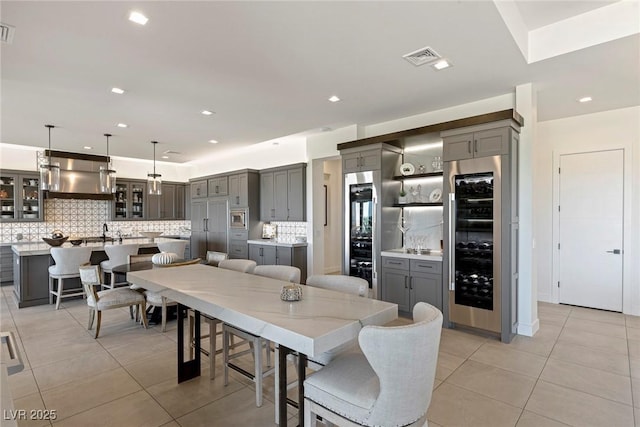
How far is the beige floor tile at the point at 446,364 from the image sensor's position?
287cm

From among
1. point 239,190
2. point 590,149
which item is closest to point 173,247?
point 239,190

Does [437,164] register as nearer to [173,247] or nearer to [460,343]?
[460,343]

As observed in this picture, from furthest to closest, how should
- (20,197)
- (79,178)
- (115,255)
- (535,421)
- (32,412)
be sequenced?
(79,178), (20,197), (115,255), (32,412), (535,421)

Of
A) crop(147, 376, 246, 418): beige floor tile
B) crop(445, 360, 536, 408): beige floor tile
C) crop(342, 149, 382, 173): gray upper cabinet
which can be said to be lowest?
crop(147, 376, 246, 418): beige floor tile

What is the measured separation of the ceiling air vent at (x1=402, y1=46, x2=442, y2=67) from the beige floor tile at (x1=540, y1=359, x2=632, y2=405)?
Answer: 2.99 metres

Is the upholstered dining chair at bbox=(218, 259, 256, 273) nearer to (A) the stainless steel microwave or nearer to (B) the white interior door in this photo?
(A) the stainless steel microwave

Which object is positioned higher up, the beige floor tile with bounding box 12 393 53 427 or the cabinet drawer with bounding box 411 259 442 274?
the cabinet drawer with bounding box 411 259 442 274

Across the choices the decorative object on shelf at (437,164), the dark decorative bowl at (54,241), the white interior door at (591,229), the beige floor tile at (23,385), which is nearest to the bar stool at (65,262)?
the dark decorative bowl at (54,241)

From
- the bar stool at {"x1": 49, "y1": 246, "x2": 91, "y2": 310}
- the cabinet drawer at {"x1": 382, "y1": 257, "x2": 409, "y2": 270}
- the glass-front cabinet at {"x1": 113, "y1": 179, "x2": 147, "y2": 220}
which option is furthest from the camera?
the glass-front cabinet at {"x1": 113, "y1": 179, "x2": 147, "y2": 220}

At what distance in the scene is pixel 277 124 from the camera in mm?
5289

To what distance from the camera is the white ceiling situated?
2.39 m

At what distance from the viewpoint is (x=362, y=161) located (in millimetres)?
4844

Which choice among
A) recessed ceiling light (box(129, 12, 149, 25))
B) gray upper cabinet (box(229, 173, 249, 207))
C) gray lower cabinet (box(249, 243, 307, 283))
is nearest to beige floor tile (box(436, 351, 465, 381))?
gray lower cabinet (box(249, 243, 307, 283))

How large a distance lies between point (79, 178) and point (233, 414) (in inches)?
272
